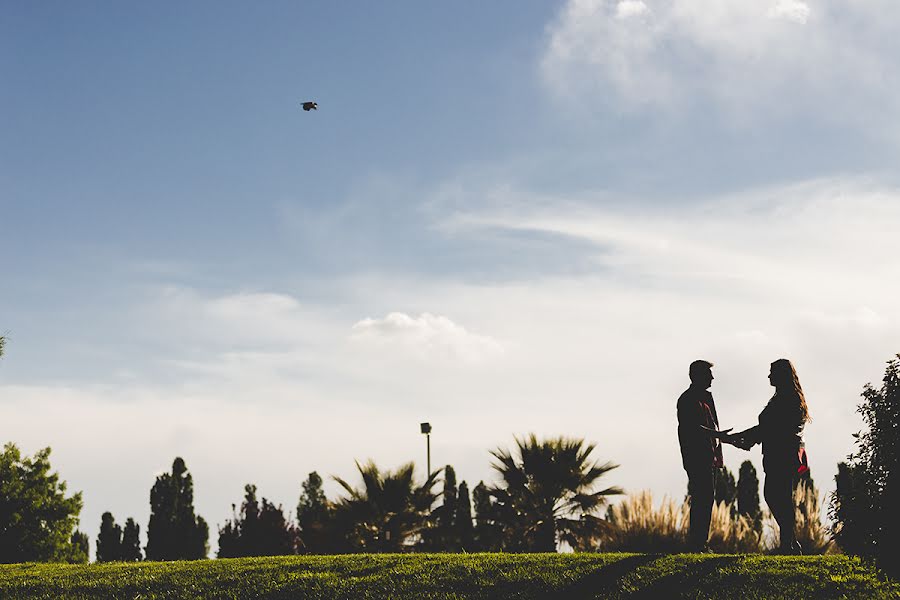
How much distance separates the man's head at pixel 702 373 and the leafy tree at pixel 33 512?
101ft

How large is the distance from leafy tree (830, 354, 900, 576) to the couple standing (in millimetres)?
2352

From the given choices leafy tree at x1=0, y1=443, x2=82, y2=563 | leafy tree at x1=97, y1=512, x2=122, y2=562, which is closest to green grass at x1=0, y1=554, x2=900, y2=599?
leafy tree at x1=0, y1=443, x2=82, y2=563

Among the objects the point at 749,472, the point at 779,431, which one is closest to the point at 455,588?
the point at 779,431

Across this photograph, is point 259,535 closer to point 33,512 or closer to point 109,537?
point 33,512

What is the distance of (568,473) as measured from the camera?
25.0 m

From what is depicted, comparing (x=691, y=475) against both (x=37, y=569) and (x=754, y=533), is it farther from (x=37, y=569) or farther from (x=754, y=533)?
(x=37, y=569)

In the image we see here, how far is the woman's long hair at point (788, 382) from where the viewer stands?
13.9 metres

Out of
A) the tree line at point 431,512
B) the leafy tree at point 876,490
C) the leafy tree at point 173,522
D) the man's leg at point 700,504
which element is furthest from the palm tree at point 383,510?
the leafy tree at point 173,522

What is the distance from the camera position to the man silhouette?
14.1 m

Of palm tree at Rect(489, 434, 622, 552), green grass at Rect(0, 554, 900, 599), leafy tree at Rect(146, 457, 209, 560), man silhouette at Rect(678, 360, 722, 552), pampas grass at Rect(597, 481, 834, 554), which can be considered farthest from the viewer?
leafy tree at Rect(146, 457, 209, 560)

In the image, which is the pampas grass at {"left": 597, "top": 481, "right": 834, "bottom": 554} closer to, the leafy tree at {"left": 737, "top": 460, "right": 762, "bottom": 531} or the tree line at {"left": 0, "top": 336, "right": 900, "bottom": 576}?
the tree line at {"left": 0, "top": 336, "right": 900, "bottom": 576}

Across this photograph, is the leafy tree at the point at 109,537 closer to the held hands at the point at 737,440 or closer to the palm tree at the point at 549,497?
A: the palm tree at the point at 549,497

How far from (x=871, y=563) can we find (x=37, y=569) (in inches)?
593

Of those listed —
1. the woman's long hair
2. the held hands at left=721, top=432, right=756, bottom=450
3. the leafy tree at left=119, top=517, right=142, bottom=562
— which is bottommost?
the leafy tree at left=119, top=517, right=142, bottom=562
